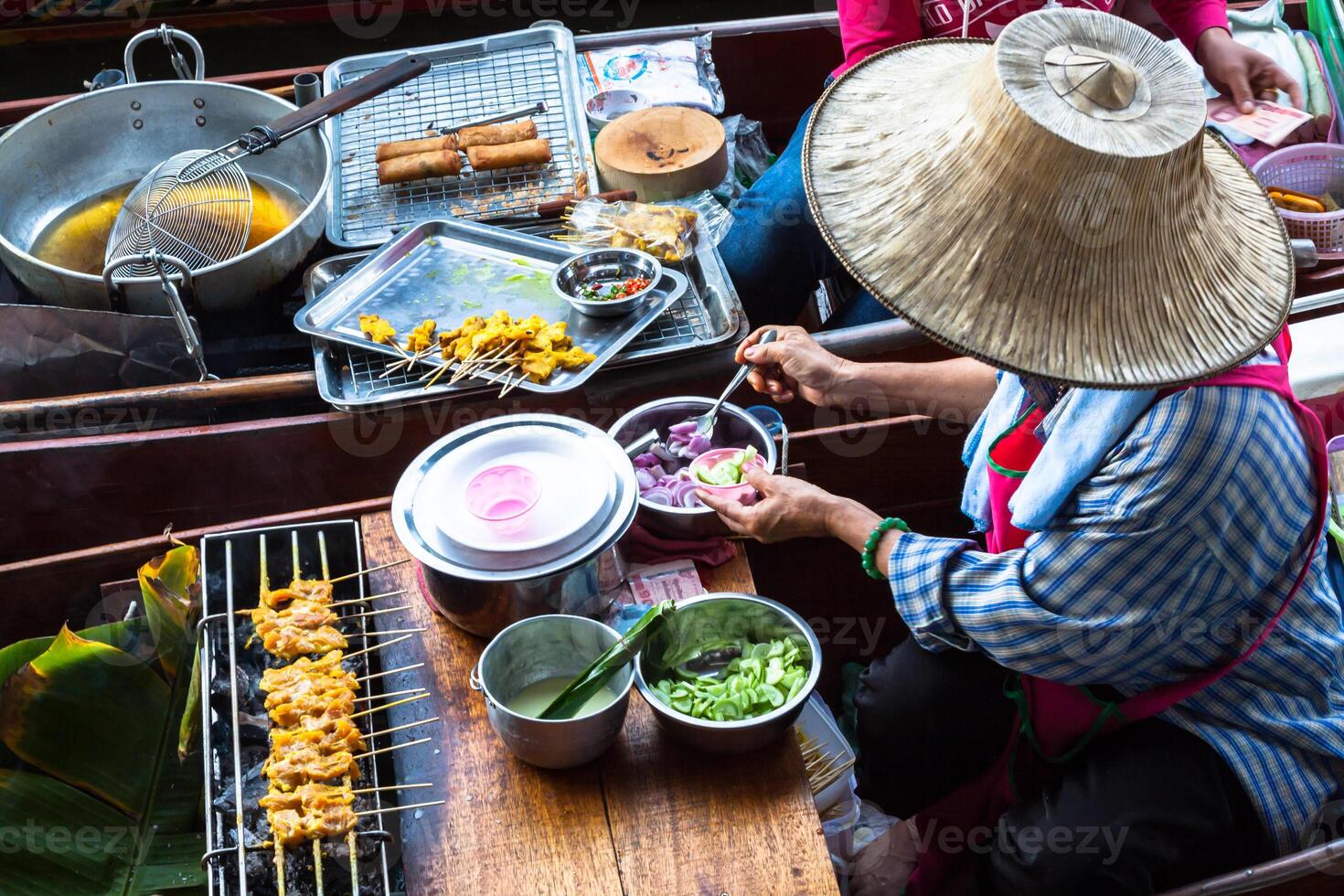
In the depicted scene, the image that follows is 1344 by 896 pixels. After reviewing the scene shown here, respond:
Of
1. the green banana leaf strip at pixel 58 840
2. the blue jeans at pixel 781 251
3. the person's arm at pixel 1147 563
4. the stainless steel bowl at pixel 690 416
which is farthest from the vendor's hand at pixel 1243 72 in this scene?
the green banana leaf strip at pixel 58 840

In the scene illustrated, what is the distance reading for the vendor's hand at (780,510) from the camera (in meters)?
2.12

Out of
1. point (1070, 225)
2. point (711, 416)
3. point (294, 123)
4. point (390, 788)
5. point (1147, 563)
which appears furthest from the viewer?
point (294, 123)

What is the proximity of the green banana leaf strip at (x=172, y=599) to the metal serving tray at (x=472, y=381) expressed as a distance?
55 cm

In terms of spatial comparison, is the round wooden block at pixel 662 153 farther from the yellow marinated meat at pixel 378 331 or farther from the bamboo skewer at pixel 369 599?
the bamboo skewer at pixel 369 599

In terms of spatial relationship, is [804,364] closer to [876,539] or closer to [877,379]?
[877,379]

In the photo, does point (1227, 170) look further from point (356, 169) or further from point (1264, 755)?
point (356, 169)

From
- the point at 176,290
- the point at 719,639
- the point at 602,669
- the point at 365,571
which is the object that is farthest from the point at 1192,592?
the point at 176,290

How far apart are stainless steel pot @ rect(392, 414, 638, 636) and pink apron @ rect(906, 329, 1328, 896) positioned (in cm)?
74

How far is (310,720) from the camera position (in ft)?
6.41

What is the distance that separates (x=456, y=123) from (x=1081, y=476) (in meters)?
2.67

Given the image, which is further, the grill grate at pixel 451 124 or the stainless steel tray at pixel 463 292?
the grill grate at pixel 451 124

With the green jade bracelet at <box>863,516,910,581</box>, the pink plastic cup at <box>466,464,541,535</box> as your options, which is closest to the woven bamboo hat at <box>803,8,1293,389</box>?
the green jade bracelet at <box>863,516,910,581</box>

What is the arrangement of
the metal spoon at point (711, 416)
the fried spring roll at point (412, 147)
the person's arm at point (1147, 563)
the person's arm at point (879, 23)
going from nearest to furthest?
the person's arm at point (1147, 563)
the metal spoon at point (711, 416)
the person's arm at point (879, 23)
the fried spring roll at point (412, 147)

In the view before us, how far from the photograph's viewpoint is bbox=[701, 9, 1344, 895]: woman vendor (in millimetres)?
1421
